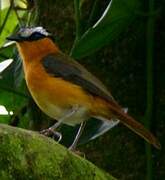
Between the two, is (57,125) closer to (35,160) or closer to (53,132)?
(53,132)

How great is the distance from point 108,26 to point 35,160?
97 centimetres

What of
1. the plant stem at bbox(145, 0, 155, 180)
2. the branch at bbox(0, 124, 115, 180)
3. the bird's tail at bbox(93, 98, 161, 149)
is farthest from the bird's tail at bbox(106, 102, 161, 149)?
the branch at bbox(0, 124, 115, 180)

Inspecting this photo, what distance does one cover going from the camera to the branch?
1726 millimetres

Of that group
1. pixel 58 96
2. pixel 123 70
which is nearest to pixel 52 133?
pixel 58 96

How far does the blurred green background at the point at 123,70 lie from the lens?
273cm

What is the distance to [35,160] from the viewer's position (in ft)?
5.90

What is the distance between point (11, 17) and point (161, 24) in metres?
1.10

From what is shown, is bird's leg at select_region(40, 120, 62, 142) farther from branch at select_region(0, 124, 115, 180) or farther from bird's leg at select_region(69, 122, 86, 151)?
branch at select_region(0, 124, 115, 180)

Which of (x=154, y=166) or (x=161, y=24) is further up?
(x=161, y=24)

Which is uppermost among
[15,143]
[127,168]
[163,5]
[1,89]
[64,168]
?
[15,143]

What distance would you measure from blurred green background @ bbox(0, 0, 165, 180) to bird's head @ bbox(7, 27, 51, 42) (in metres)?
0.14

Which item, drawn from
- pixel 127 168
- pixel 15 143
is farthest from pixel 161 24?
pixel 15 143

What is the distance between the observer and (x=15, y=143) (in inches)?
70.3

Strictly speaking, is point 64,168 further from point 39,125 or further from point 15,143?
point 39,125
